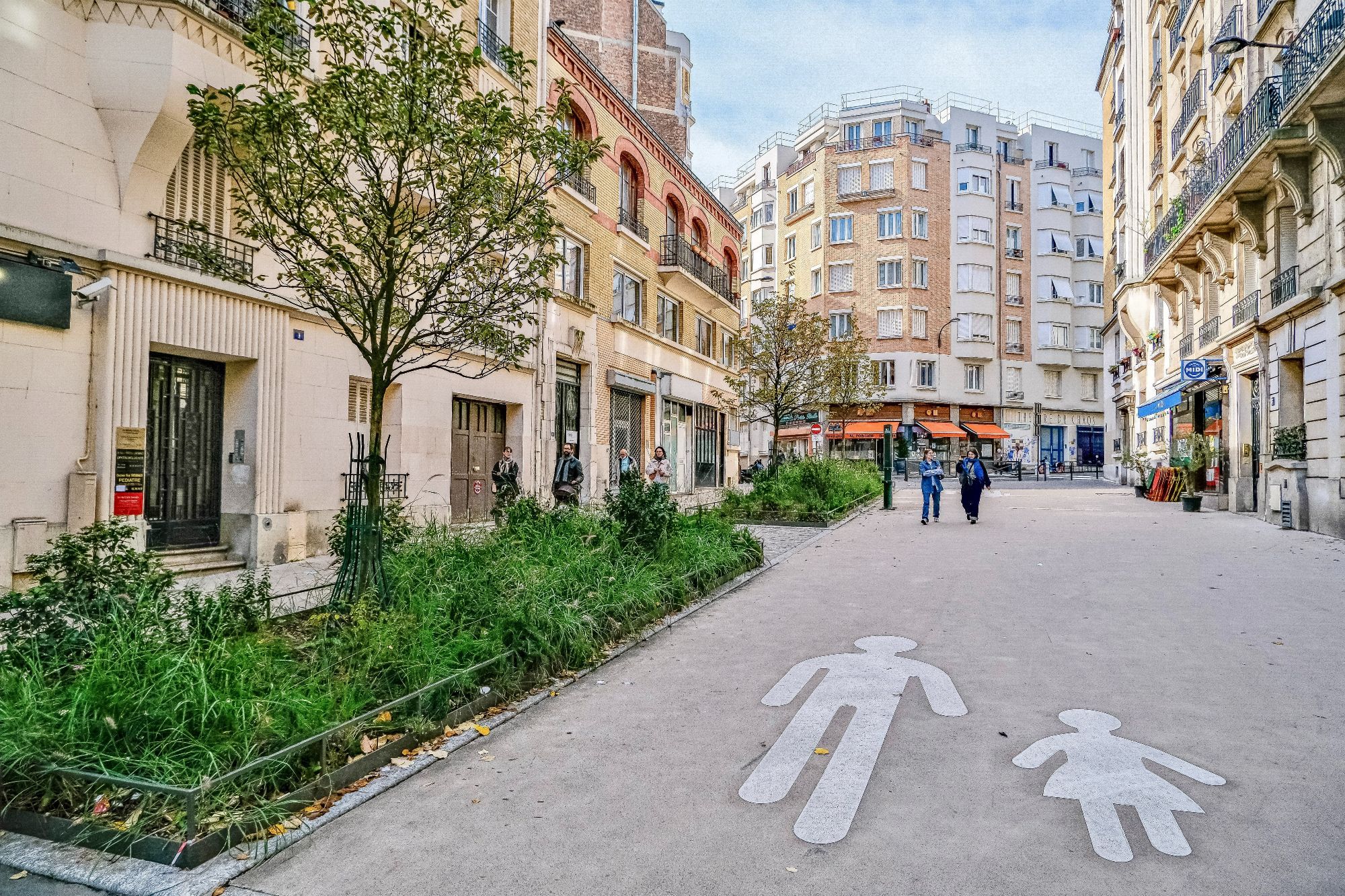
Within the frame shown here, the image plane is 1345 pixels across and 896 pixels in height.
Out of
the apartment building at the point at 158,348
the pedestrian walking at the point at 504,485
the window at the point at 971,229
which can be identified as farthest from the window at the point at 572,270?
A: the window at the point at 971,229

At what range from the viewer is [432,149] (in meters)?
6.20

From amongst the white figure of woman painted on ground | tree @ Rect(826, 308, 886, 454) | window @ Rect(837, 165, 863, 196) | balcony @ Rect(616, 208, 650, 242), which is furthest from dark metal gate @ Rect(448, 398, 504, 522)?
window @ Rect(837, 165, 863, 196)

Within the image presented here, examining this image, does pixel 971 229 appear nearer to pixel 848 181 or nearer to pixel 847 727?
pixel 848 181

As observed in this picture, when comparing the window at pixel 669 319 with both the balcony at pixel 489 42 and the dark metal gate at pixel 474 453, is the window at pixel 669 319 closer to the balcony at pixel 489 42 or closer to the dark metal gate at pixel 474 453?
the dark metal gate at pixel 474 453

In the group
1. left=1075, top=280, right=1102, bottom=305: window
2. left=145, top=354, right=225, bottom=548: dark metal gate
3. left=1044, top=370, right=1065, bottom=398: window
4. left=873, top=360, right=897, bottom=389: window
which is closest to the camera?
left=145, top=354, right=225, bottom=548: dark metal gate

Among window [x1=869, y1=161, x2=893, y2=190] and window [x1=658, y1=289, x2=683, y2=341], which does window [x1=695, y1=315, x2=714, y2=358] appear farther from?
window [x1=869, y1=161, x2=893, y2=190]

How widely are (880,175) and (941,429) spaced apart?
625 inches

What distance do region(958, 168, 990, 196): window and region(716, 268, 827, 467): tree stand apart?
101 feet

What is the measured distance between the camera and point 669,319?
27.2 m

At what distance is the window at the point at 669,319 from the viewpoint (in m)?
26.3

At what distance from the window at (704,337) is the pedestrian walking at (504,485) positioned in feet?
44.5

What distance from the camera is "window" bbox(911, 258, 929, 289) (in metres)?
49.9

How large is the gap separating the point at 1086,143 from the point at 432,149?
60.5m

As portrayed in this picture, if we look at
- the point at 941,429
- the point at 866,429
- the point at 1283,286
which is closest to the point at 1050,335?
the point at 941,429
